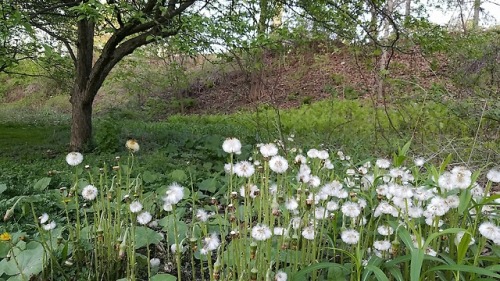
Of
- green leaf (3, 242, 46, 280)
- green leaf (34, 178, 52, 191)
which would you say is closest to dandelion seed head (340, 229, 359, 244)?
green leaf (3, 242, 46, 280)

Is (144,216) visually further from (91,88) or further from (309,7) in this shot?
(91,88)

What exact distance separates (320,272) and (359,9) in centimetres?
440

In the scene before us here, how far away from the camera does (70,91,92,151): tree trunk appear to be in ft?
20.2

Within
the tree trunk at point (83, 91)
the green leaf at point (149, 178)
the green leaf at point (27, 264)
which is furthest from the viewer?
the tree trunk at point (83, 91)

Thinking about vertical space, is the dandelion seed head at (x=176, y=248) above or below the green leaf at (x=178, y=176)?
above

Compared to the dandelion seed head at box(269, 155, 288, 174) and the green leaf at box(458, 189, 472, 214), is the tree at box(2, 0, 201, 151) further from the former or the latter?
the green leaf at box(458, 189, 472, 214)

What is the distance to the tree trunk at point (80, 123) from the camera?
20.2 ft

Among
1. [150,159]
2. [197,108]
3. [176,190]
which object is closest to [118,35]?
[150,159]

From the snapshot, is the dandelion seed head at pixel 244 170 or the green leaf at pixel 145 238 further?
the green leaf at pixel 145 238

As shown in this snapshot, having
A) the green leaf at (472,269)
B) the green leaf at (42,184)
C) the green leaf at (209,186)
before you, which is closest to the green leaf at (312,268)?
the green leaf at (472,269)

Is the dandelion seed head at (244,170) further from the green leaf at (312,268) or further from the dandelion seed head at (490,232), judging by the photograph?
the dandelion seed head at (490,232)

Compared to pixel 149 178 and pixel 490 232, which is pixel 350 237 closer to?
pixel 490 232

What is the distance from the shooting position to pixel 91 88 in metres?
6.00

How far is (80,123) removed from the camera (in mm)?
6250
